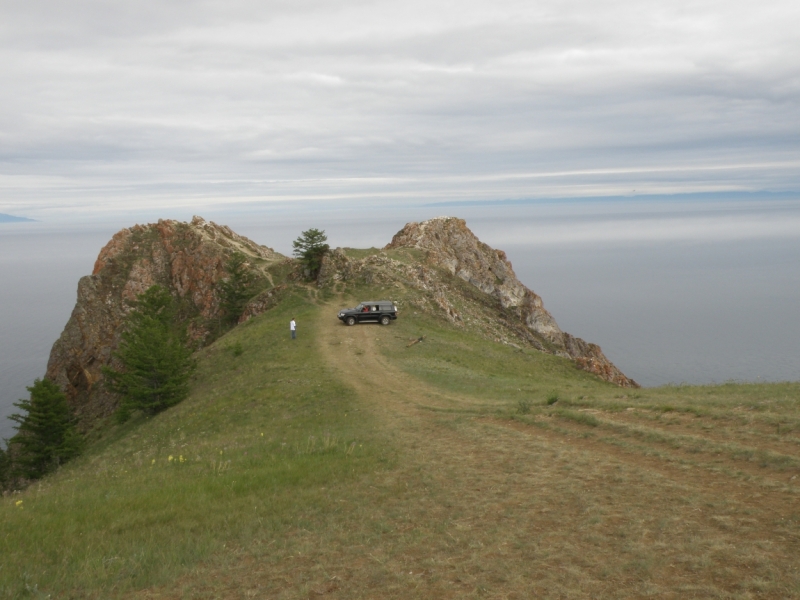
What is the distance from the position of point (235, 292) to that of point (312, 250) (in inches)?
425

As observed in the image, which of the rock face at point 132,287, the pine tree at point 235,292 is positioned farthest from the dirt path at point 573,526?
the rock face at point 132,287

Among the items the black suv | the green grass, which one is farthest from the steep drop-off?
the green grass

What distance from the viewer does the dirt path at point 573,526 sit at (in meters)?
8.35

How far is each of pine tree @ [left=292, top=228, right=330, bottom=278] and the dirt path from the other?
144 ft

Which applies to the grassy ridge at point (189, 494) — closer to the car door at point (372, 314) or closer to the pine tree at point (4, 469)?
the car door at point (372, 314)

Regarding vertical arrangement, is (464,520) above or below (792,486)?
below

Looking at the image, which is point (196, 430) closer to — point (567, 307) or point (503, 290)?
point (503, 290)

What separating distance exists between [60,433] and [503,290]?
50.9 m

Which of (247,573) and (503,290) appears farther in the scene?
(503,290)

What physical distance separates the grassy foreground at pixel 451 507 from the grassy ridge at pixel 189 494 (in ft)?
0.21

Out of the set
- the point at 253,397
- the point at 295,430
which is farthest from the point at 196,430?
the point at 295,430

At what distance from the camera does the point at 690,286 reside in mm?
189750

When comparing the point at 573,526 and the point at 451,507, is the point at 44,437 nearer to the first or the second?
the point at 451,507

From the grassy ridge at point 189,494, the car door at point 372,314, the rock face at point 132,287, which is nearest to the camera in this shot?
the grassy ridge at point 189,494
